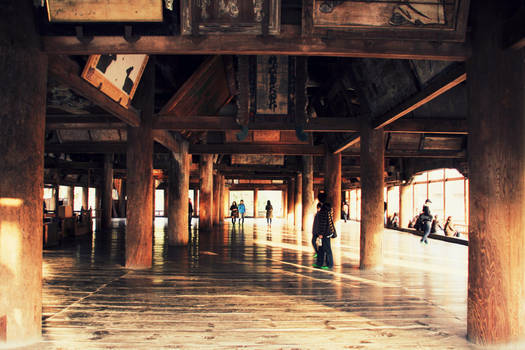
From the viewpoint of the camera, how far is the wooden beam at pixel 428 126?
693 centimetres

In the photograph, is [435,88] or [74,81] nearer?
[74,81]

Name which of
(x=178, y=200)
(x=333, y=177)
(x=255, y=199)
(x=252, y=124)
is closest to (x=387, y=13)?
(x=252, y=124)

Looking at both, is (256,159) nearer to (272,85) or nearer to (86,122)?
(272,85)

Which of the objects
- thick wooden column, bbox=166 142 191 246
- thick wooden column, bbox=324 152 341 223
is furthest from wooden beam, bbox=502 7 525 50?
thick wooden column, bbox=166 142 191 246

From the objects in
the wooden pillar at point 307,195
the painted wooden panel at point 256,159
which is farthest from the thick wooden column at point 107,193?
the wooden pillar at point 307,195

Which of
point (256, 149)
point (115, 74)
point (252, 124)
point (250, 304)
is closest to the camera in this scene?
point (250, 304)

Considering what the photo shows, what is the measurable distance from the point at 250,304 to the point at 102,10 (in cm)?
374

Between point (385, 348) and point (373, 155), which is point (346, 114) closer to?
point (373, 155)

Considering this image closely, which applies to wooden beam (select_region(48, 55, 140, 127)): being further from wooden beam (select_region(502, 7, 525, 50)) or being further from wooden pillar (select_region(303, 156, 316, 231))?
wooden pillar (select_region(303, 156, 316, 231))

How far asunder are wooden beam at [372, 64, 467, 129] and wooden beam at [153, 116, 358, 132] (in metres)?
1.20

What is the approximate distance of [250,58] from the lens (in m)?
6.59

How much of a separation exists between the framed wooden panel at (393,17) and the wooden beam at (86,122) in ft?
15.8

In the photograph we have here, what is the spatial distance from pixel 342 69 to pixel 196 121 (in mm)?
3380

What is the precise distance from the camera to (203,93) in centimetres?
807
